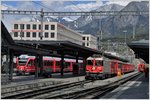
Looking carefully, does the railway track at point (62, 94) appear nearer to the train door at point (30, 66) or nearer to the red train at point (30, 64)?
the red train at point (30, 64)

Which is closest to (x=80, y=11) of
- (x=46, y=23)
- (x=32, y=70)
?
(x=32, y=70)

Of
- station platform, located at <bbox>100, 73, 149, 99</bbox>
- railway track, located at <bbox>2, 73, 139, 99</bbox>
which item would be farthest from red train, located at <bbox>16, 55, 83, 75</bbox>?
station platform, located at <bbox>100, 73, 149, 99</bbox>

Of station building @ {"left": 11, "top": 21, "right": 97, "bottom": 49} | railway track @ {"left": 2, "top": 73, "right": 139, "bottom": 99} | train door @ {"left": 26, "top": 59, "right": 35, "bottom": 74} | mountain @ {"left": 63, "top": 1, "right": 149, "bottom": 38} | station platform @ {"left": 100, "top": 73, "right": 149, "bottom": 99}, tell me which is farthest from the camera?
station building @ {"left": 11, "top": 21, "right": 97, "bottom": 49}

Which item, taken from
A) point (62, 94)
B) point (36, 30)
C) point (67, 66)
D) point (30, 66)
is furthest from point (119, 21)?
point (62, 94)

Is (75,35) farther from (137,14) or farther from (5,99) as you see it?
(5,99)

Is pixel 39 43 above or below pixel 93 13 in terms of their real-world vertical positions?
below

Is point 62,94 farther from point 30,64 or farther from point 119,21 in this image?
point 119,21

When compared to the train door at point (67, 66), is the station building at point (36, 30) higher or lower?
higher

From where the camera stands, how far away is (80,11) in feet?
143

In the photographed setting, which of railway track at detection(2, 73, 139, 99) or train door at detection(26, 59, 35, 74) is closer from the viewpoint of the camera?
railway track at detection(2, 73, 139, 99)

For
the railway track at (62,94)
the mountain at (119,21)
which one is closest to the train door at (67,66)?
the mountain at (119,21)

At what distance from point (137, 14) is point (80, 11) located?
6.39m

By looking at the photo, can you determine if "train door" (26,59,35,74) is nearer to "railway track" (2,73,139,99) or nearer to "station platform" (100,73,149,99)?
"railway track" (2,73,139,99)

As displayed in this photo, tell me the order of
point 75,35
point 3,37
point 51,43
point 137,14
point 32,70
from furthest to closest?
point 75,35 < point 32,70 < point 137,14 < point 51,43 < point 3,37
